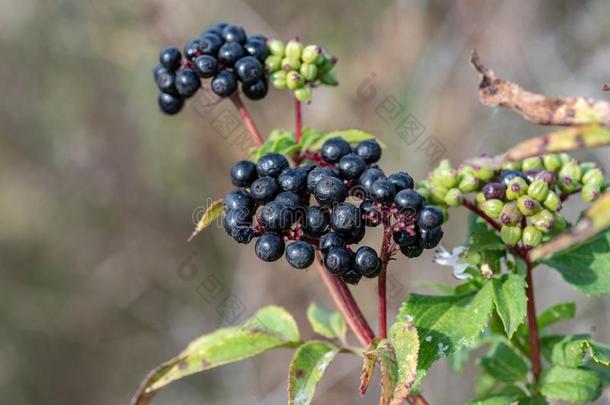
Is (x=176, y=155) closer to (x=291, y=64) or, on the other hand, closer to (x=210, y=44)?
(x=210, y=44)

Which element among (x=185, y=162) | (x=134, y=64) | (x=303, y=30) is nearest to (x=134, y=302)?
(x=185, y=162)

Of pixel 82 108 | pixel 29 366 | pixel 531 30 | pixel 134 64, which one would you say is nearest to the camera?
pixel 531 30

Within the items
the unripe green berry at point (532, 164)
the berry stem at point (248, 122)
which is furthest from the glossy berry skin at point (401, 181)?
the berry stem at point (248, 122)

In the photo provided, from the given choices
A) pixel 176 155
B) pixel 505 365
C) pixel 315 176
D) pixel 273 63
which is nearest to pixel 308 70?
pixel 273 63

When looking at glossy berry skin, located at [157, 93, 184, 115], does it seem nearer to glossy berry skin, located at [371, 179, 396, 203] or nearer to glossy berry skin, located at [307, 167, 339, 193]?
glossy berry skin, located at [307, 167, 339, 193]

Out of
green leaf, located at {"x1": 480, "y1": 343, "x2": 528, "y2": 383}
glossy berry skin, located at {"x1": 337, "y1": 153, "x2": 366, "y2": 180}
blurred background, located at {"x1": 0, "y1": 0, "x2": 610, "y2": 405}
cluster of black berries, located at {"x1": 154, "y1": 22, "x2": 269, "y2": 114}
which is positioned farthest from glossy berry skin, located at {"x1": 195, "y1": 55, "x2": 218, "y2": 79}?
blurred background, located at {"x1": 0, "y1": 0, "x2": 610, "y2": 405}

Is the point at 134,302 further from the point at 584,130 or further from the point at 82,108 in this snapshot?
the point at 584,130
